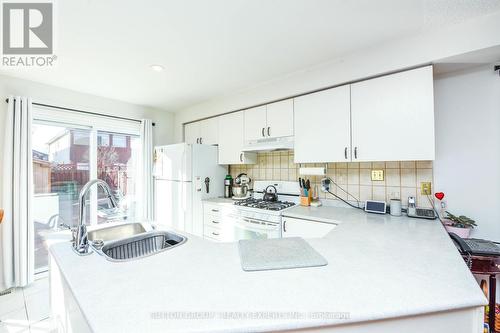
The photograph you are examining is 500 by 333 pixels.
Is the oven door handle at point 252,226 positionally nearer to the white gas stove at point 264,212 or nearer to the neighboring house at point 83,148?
the white gas stove at point 264,212

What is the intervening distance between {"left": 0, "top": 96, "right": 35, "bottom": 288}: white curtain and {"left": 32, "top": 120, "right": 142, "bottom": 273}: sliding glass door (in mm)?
244

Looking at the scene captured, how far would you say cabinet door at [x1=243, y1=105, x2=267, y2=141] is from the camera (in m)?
2.67

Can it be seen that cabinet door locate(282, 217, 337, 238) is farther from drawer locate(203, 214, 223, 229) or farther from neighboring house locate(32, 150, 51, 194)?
neighboring house locate(32, 150, 51, 194)

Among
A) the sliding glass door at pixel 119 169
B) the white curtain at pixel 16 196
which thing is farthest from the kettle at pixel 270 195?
the white curtain at pixel 16 196

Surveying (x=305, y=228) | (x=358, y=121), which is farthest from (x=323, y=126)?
(x=305, y=228)

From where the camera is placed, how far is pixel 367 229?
4.91 feet

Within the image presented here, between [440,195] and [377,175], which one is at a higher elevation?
[377,175]

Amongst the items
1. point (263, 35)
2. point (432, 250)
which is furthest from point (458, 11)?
point (432, 250)

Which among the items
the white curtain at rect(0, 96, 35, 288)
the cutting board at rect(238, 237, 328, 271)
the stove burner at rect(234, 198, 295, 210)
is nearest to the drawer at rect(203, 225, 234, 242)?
the stove burner at rect(234, 198, 295, 210)

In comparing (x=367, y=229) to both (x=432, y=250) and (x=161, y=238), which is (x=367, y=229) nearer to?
(x=432, y=250)

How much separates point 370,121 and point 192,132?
2.64 m

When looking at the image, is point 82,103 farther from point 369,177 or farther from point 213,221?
point 369,177

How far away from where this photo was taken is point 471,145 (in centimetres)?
177

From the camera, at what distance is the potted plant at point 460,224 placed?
164cm
